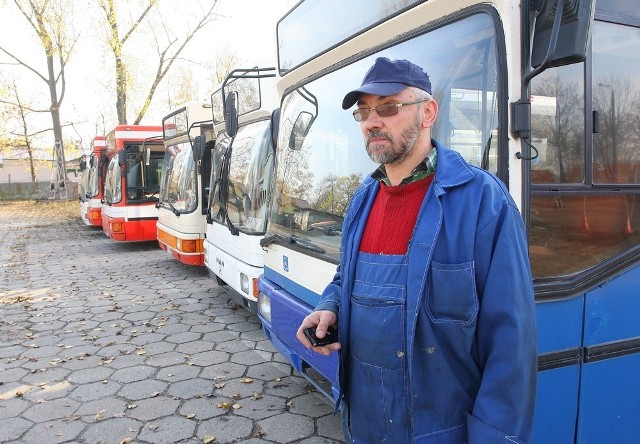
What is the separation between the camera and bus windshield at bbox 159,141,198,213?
7680mm

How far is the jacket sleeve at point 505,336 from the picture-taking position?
1.39 m

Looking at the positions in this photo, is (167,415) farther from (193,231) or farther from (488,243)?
(193,231)

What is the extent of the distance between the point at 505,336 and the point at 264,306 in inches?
100

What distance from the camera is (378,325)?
1617mm

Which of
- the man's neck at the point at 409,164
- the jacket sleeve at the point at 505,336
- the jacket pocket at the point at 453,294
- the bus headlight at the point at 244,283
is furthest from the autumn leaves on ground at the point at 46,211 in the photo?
the jacket sleeve at the point at 505,336

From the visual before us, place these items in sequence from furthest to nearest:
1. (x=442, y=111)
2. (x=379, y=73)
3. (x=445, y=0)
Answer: (x=442, y=111) < (x=445, y=0) < (x=379, y=73)

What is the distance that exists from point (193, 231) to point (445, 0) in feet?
20.0

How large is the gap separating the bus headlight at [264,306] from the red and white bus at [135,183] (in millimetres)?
7180

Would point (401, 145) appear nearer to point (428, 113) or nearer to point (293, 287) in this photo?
point (428, 113)

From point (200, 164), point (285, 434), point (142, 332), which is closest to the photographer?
point (285, 434)

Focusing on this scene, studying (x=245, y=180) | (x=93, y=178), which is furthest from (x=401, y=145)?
(x=93, y=178)

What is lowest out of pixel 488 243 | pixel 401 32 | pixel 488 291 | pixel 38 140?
pixel 488 291

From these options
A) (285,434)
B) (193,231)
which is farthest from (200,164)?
(285,434)

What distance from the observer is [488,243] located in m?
1.45
